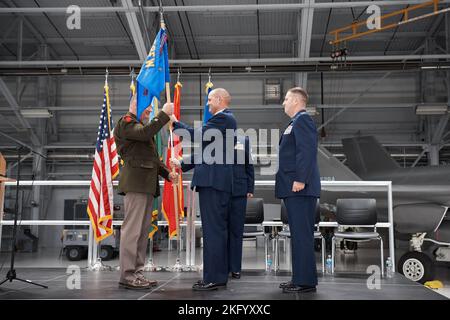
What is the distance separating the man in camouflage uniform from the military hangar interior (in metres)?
1.08

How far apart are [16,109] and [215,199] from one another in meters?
10.6

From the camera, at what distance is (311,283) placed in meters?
3.28

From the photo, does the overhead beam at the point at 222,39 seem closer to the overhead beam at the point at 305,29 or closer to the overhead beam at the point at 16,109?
the overhead beam at the point at 16,109

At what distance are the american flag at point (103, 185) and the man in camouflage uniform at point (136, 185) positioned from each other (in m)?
1.52

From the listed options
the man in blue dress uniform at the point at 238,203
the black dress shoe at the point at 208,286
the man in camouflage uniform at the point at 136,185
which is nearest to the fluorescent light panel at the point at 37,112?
the man in camouflage uniform at the point at 136,185

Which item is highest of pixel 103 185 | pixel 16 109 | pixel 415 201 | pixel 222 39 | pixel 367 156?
pixel 222 39

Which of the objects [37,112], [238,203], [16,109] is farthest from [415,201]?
[16,109]

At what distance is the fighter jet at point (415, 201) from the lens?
261 inches

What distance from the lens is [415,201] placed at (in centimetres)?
859

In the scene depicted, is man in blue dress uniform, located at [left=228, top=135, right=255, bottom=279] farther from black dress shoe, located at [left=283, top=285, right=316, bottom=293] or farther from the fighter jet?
the fighter jet

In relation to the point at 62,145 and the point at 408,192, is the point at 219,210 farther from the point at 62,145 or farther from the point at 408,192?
the point at 62,145

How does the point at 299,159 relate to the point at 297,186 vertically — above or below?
above

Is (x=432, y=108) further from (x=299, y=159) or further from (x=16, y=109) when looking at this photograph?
(x=16, y=109)
